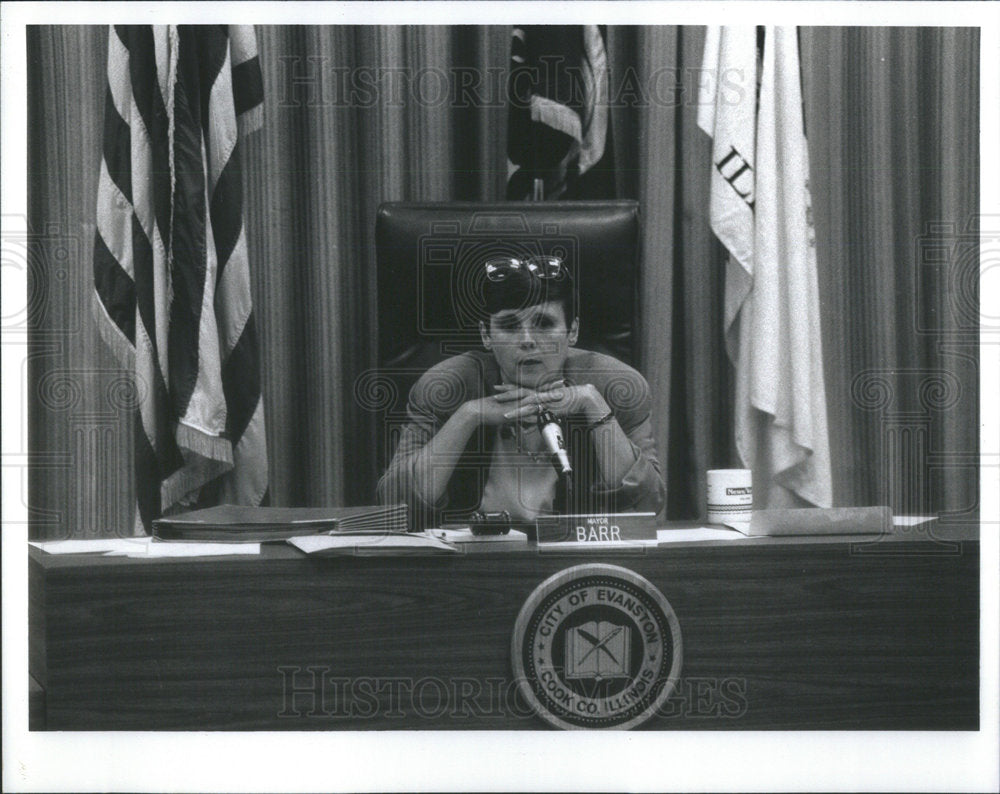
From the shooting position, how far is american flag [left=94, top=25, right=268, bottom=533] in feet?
7.04

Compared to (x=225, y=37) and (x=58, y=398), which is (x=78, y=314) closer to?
(x=58, y=398)

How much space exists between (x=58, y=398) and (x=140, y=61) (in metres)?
0.69

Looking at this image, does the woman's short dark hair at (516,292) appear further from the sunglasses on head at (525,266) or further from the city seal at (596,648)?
the city seal at (596,648)

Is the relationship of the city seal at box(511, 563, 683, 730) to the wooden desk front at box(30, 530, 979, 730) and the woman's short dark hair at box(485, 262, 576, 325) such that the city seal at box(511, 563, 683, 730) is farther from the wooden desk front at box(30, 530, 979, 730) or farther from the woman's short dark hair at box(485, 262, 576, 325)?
the woman's short dark hair at box(485, 262, 576, 325)

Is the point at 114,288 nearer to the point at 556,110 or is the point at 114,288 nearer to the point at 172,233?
the point at 172,233

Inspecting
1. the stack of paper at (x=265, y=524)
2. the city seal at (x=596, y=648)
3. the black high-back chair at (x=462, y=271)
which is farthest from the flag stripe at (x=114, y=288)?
the city seal at (x=596, y=648)

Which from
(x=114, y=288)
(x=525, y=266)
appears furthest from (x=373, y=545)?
(x=114, y=288)

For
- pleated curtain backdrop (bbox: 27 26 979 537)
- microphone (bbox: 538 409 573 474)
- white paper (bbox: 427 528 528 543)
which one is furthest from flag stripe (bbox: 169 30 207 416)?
microphone (bbox: 538 409 573 474)

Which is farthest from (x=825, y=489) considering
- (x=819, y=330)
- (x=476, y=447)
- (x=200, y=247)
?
(x=200, y=247)

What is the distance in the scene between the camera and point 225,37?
2.13 meters

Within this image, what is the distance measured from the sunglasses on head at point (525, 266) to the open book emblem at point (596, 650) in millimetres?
699

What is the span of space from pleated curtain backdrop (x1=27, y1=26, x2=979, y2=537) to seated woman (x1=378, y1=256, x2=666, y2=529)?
17cm

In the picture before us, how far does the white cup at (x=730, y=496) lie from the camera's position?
2.17 metres

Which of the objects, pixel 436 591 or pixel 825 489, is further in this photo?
pixel 825 489
